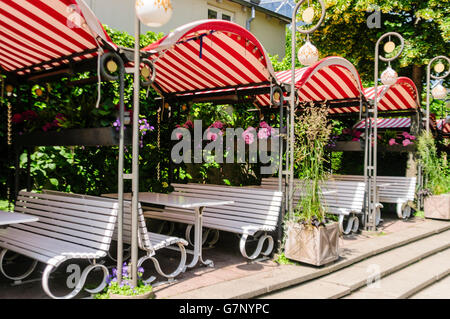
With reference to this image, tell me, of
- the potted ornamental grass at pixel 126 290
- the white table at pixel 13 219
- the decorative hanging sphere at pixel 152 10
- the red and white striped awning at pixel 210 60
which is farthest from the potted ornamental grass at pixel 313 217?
the white table at pixel 13 219

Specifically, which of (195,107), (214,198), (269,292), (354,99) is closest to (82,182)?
(214,198)

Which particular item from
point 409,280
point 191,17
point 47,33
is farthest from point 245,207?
point 191,17

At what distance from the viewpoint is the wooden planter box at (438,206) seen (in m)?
8.36

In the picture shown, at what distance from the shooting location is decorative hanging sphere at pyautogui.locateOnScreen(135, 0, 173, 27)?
10.6ft

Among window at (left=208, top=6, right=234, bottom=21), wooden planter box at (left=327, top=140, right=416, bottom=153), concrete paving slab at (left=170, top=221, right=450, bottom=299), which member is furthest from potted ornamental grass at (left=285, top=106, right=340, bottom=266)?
window at (left=208, top=6, right=234, bottom=21)

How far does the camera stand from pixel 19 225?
452 centimetres

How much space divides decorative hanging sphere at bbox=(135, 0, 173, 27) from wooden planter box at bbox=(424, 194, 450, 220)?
7331mm

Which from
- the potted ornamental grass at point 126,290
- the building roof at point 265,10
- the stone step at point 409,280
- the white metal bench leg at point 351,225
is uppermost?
the building roof at point 265,10

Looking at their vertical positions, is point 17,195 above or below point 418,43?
below

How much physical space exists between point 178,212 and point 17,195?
205 cm

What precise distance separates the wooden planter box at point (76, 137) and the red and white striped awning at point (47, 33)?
796 millimetres

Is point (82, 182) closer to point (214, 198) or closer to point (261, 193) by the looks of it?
point (214, 198)

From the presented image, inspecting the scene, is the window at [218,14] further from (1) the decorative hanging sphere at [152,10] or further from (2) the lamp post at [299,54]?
(1) the decorative hanging sphere at [152,10]

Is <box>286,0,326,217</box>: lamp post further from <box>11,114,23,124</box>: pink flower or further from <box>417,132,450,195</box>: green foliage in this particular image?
<box>417,132,450,195</box>: green foliage
